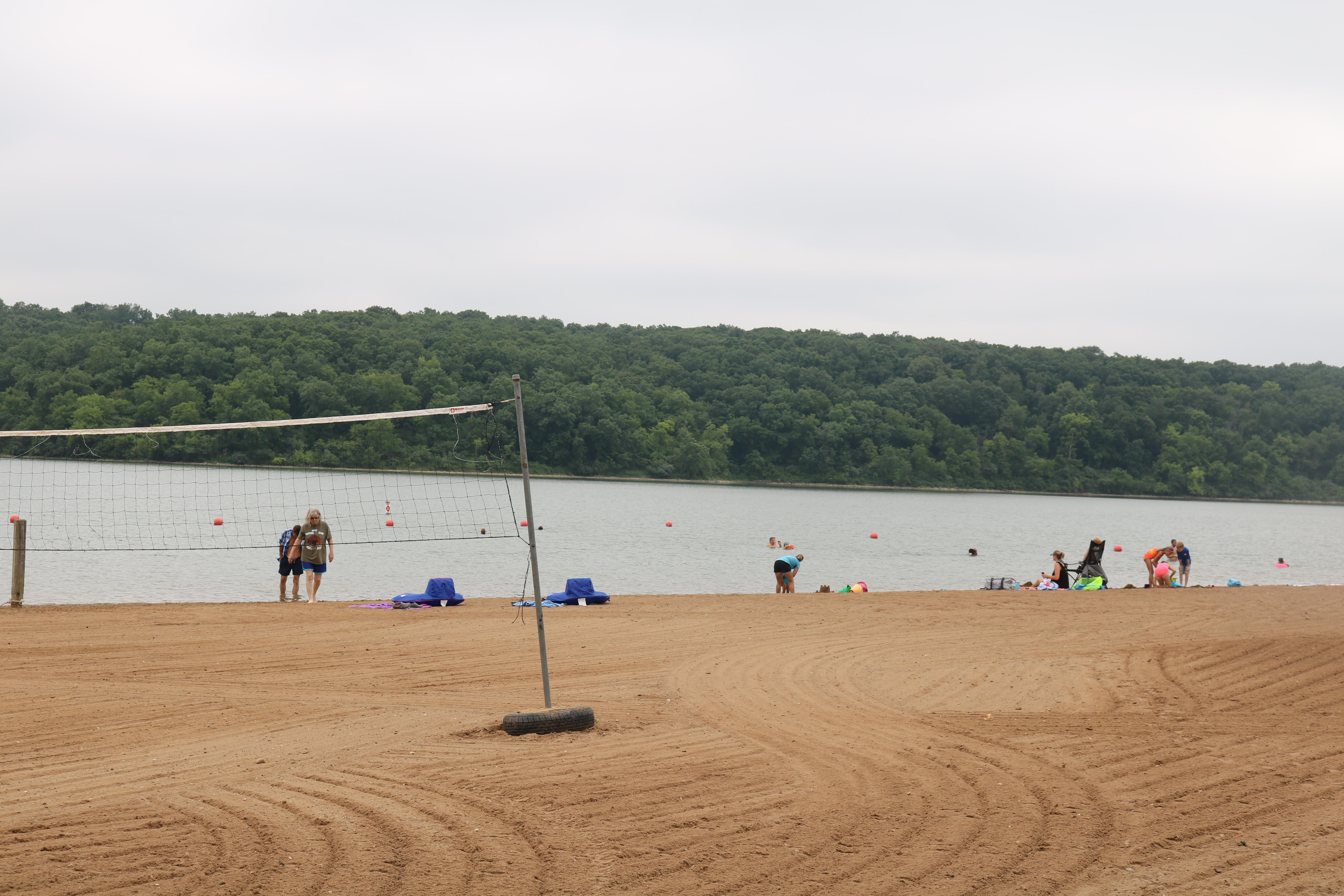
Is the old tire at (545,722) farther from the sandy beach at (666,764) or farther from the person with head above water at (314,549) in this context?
the person with head above water at (314,549)

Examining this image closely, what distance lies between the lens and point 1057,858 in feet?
17.9

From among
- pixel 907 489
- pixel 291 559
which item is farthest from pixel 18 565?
pixel 907 489

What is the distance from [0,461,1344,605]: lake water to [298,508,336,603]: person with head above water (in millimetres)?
1835

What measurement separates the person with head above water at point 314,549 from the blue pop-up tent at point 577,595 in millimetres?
3689

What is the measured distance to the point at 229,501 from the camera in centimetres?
4722

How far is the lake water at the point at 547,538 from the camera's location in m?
23.7

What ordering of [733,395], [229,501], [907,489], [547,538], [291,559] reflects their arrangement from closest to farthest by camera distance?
[291,559]
[547,538]
[229,501]
[907,489]
[733,395]

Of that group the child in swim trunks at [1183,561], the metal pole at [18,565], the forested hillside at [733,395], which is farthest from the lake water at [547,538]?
the forested hillside at [733,395]

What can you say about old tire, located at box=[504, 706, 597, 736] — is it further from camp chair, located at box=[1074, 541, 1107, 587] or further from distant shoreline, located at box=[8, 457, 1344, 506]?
distant shoreline, located at box=[8, 457, 1344, 506]

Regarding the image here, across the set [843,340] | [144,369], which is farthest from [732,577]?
[843,340]

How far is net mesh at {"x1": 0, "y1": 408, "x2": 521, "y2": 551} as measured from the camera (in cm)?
3212

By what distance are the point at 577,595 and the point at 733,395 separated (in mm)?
88407

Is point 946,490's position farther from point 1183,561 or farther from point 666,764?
point 666,764

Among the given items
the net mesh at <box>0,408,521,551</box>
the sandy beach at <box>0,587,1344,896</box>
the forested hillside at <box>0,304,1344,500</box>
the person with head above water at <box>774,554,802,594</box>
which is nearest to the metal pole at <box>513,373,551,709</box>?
the sandy beach at <box>0,587,1344,896</box>
